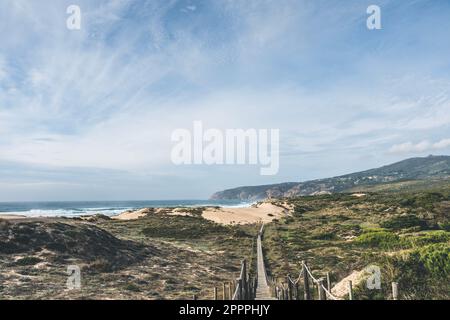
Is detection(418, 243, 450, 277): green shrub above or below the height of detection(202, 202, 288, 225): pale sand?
above

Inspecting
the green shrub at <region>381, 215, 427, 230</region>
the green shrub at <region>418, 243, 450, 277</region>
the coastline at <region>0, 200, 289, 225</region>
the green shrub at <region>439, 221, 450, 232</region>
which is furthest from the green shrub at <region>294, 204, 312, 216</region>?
the green shrub at <region>418, 243, 450, 277</region>

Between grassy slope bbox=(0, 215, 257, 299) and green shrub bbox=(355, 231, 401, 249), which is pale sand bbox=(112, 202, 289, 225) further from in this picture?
grassy slope bbox=(0, 215, 257, 299)

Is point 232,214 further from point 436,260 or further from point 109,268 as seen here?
point 436,260
